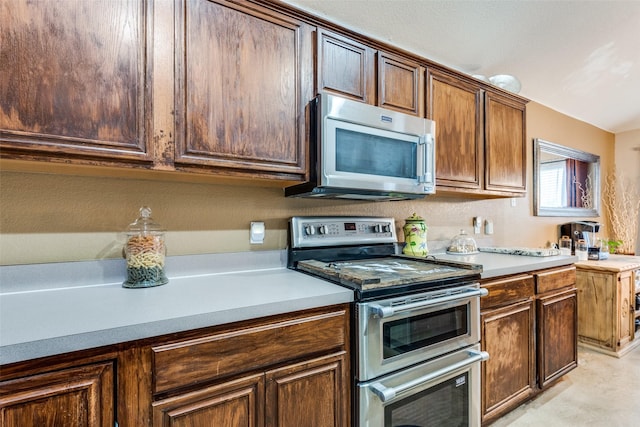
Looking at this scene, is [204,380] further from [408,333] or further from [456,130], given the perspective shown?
[456,130]

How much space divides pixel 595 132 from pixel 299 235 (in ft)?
14.0

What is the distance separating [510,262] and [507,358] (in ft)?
1.78

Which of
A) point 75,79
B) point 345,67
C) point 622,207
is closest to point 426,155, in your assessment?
point 345,67

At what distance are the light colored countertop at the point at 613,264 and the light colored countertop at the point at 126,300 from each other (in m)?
2.76

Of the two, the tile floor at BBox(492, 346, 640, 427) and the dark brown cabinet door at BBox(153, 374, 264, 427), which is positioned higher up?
the dark brown cabinet door at BBox(153, 374, 264, 427)

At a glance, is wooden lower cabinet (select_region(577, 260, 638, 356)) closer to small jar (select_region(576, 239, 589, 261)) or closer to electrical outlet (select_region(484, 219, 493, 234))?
small jar (select_region(576, 239, 589, 261))

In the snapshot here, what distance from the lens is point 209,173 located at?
4.17ft

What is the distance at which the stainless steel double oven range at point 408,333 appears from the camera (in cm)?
118

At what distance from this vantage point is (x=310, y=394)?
1.09 metres

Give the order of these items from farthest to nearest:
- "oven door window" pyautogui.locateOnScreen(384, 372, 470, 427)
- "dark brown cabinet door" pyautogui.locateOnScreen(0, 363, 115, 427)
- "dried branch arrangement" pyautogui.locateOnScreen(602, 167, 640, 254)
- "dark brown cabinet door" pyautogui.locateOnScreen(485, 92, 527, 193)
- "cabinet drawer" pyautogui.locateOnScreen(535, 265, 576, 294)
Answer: "dried branch arrangement" pyautogui.locateOnScreen(602, 167, 640, 254) → "dark brown cabinet door" pyautogui.locateOnScreen(485, 92, 527, 193) → "cabinet drawer" pyautogui.locateOnScreen(535, 265, 576, 294) → "oven door window" pyautogui.locateOnScreen(384, 372, 470, 427) → "dark brown cabinet door" pyautogui.locateOnScreen(0, 363, 115, 427)

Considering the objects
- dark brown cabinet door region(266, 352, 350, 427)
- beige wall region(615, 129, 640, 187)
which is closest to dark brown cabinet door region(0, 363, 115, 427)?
dark brown cabinet door region(266, 352, 350, 427)

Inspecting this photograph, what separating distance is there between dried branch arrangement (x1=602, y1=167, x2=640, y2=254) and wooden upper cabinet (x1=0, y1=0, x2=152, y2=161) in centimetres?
496

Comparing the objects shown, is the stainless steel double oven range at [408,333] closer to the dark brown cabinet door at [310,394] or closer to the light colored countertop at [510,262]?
the dark brown cabinet door at [310,394]

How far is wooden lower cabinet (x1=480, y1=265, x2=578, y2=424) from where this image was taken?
1678 millimetres
